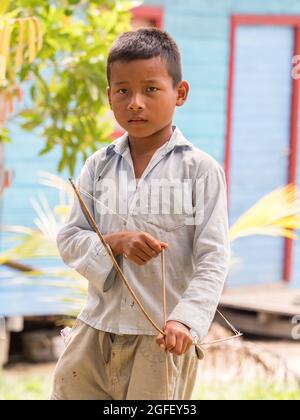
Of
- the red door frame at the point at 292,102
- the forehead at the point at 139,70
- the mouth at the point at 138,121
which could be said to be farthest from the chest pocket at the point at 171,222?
the red door frame at the point at 292,102

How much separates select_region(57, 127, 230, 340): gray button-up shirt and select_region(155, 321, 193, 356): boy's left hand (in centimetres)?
12

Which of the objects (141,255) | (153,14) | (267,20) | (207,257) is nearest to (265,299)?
(267,20)

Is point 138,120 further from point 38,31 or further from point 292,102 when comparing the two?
point 292,102

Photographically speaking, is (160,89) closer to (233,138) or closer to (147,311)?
(147,311)

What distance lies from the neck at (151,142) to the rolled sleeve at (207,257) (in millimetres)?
169

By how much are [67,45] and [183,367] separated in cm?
189

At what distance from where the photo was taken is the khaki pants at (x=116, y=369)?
8.19ft

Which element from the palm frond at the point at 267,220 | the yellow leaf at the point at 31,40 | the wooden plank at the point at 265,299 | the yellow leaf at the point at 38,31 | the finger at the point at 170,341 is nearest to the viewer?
the finger at the point at 170,341

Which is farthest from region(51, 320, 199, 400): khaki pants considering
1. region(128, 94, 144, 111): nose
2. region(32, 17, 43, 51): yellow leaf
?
region(32, 17, 43, 51): yellow leaf

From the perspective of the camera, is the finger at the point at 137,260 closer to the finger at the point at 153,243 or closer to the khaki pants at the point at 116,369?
the finger at the point at 153,243

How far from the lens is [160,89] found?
98.7 inches

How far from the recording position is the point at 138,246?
2.35 meters

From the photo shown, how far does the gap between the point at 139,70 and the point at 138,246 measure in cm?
46
